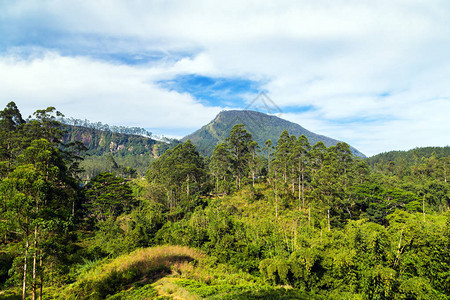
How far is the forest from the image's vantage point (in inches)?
471

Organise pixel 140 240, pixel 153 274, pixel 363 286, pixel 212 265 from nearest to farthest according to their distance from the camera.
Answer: pixel 363 286, pixel 153 274, pixel 212 265, pixel 140 240

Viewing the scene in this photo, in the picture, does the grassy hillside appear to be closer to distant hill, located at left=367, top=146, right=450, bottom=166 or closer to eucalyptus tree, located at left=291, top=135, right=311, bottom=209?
eucalyptus tree, located at left=291, top=135, right=311, bottom=209

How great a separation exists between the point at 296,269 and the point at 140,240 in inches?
672

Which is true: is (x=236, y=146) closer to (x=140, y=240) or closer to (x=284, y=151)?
(x=284, y=151)

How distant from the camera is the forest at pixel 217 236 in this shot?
12.0 metres

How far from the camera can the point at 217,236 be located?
23.1m

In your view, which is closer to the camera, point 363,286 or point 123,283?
point 363,286

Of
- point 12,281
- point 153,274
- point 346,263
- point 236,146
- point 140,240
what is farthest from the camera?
point 236,146

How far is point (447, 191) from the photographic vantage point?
138ft

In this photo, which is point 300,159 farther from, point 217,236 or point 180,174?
point 180,174

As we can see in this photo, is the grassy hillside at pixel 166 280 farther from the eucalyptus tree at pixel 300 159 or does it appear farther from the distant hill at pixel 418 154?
the distant hill at pixel 418 154

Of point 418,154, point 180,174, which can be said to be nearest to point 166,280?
point 180,174

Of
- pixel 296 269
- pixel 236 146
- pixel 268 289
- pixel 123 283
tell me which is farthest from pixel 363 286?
pixel 236 146

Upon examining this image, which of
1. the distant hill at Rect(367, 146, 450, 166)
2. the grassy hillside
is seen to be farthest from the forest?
the distant hill at Rect(367, 146, 450, 166)
